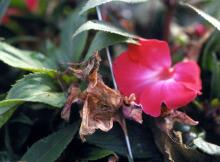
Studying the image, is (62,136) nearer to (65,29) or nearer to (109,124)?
(109,124)

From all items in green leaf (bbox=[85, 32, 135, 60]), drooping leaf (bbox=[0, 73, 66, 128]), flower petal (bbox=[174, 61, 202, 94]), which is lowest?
flower petal (bbox=[174, 61, 202, 94])

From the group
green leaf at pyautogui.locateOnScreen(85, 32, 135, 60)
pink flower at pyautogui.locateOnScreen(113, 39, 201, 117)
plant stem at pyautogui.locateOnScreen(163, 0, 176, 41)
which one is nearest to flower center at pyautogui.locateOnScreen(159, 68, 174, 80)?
pink flower at pyautogui.locateOnScreen(113, 39, 201, 117)

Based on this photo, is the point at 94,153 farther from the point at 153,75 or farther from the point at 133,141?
the point at 153,75

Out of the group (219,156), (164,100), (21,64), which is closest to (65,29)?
(21,64)

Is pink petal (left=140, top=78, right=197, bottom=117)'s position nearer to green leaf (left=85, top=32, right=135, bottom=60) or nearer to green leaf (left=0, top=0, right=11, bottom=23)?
green leaf (left=85, top=32, right=135, bottom=60)

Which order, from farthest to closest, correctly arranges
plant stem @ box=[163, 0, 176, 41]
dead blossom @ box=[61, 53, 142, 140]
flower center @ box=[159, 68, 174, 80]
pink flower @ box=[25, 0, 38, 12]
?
pink flower @ box=[25, 0, 38, 12], plant stem @ box=[163, 0, 176, 41], flower center @ box=[159, 68, 174, 80], dead blossom @ box=[61, 53, 142, 140]

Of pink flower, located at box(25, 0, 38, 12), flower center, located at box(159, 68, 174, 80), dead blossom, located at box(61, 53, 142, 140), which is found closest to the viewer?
dead blossom, located at box(61, 53, 142, 140)

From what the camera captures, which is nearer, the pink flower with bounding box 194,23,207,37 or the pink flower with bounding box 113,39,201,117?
the pink flower with bounding box 113,39,201,117
